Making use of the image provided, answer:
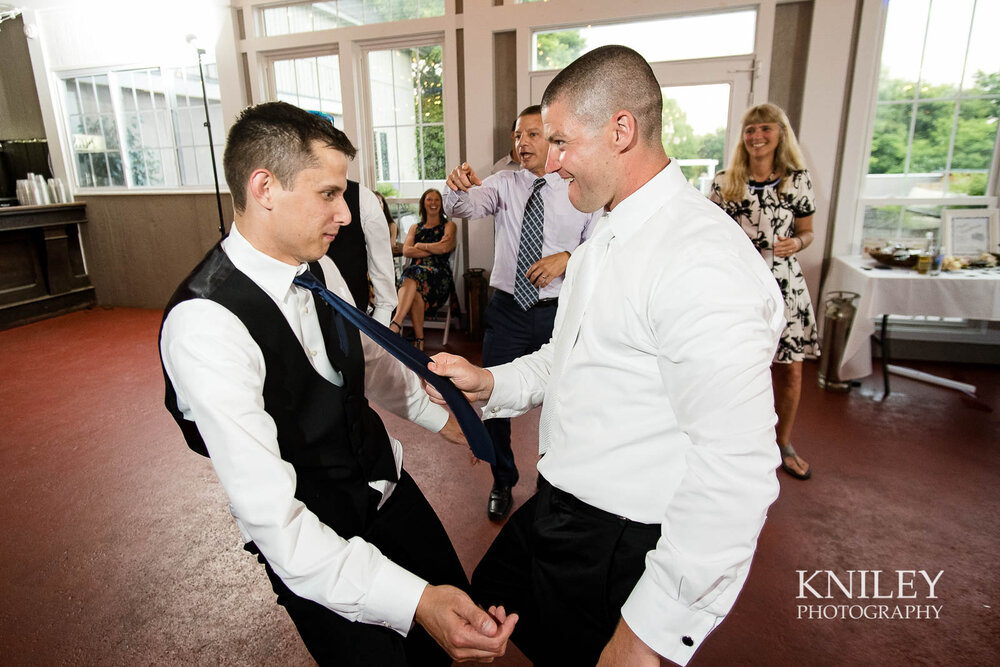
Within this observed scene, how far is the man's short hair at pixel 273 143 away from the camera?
1.20m

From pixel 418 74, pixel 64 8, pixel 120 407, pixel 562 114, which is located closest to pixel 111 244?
pixel 64 8

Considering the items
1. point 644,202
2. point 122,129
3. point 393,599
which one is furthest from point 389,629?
point 122,129

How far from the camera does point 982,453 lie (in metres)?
3.27

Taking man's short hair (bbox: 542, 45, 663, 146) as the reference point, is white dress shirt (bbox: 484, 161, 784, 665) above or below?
below

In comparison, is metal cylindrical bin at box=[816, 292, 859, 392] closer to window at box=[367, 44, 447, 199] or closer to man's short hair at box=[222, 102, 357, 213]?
window at box=[367, 44, 447, 199]

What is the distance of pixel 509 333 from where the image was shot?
2738mm

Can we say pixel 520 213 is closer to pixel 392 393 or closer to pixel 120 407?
pixel 392 393

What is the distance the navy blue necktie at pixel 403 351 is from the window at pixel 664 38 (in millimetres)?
4159

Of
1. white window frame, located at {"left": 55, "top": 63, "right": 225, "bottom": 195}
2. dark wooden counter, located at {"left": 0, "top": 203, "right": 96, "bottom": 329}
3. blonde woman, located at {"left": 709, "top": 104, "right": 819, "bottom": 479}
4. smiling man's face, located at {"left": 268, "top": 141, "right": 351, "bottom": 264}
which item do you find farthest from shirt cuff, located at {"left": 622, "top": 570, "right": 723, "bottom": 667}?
dark wooden counter, located at {"left": 0, "top": 203, "right": 96, "bottom": 329}

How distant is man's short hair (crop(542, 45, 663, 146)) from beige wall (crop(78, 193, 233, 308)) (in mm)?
6383

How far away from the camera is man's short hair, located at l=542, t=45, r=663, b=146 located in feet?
3.71

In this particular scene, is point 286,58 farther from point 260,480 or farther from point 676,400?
point 676,400

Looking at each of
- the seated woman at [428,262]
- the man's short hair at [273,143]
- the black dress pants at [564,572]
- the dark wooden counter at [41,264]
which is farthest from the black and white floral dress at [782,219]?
the dark wooden counter at [41,264]

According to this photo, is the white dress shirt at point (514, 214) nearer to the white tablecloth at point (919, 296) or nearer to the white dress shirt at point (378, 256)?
the white dress shirt at point (378, 256)
